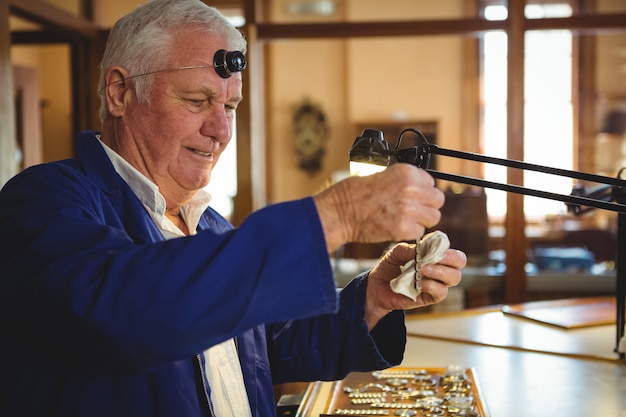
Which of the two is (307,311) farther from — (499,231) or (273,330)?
(499,231)

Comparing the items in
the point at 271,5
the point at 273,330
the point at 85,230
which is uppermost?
the point at 271,5

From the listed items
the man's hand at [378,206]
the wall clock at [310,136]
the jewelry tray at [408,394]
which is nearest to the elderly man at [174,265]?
the man's hand at [378,206]

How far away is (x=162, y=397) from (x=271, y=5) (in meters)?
8.87

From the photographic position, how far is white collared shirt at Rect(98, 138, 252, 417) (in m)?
1.29

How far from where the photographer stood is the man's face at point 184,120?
1278 mm

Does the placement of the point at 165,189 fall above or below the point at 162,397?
above

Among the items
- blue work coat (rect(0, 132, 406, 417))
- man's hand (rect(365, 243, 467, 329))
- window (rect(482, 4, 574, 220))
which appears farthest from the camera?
window (rect(482, 4, 574, 220))

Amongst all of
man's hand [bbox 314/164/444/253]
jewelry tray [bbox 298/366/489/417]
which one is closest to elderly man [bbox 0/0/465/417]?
man's hand [bbox 314/164/444/253]

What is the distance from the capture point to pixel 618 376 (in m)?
1.80

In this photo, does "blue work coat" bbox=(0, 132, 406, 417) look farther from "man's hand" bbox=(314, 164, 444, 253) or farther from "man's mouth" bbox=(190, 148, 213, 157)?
"man's mouth" bbox=(190, 148, 213, 157)

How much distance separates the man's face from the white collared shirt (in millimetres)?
44

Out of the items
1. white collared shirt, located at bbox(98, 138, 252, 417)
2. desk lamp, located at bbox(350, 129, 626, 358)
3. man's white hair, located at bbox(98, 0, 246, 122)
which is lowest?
white collared shirt, located at bbox(98, 138, 252, 417)

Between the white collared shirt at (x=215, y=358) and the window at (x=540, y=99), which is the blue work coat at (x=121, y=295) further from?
the window at (x=540, y=99)

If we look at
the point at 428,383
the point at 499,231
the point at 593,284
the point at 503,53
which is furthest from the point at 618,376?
the point at 503,53
